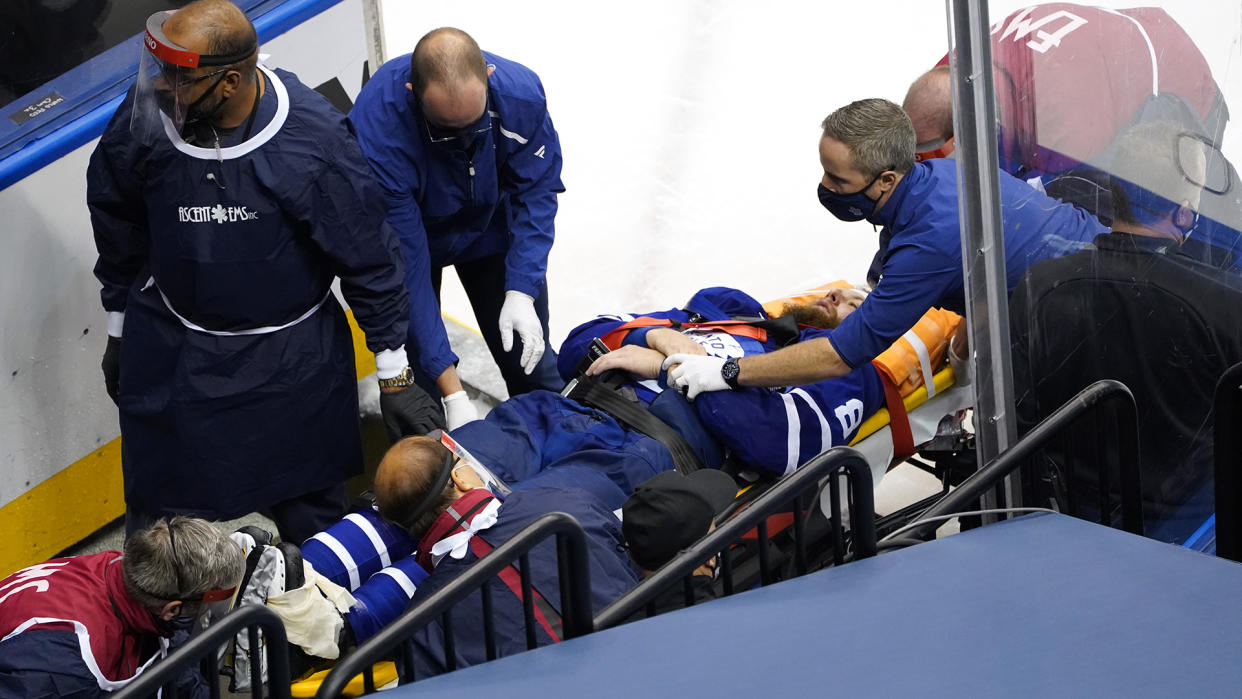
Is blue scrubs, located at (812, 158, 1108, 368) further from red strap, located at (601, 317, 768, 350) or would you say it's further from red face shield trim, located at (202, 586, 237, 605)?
red face shield trim, located at (202, 586, 237, 605)

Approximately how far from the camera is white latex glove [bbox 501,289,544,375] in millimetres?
3678

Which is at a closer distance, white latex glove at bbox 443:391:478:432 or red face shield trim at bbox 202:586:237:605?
red face shield trim at bbox 202:586:237:605

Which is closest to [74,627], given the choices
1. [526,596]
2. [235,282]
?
[526,596]

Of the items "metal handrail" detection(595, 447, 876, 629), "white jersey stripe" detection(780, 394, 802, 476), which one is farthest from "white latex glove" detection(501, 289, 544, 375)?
"metal handrail" detection(595, 447, 876, 629)

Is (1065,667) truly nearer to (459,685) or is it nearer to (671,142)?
(459,685)

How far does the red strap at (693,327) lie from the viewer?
361cm

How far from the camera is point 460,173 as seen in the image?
11.7 ft

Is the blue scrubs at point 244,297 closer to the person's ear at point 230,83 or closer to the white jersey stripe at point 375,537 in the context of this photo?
the person's ear at point 230,83

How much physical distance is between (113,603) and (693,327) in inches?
72.4

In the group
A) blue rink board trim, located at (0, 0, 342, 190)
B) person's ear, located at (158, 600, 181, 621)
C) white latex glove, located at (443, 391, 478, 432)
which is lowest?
white latex glove, located at (443, 391, 478, 432)

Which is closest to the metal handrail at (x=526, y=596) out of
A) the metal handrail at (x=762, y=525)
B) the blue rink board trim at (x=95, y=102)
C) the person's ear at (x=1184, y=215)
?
the metal handrail at (x=762, y=525)

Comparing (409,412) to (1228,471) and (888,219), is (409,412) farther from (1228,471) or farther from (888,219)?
(1228,471)

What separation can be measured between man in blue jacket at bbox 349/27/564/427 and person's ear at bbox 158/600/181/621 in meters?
1.29

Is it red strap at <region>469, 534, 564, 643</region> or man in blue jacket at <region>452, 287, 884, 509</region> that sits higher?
red strap at <region>469, 534, 564, 643</region>
